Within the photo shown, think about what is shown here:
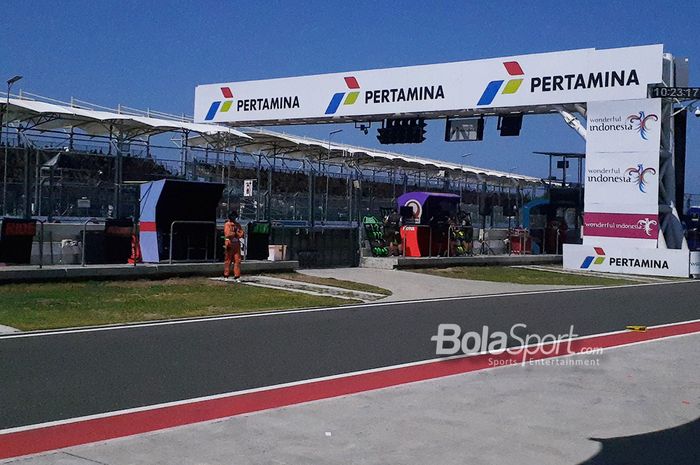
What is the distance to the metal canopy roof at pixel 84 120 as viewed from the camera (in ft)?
103

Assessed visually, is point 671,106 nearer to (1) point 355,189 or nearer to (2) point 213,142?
(1) point 355,189

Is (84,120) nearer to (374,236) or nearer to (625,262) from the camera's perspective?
(374,236)

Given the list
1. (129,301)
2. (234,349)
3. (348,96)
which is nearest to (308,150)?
(348,96)

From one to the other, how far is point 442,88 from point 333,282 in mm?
13215

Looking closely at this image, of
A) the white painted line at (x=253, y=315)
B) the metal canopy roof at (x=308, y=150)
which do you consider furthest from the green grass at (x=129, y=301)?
the metal canopy roof at (x=308, y=150)

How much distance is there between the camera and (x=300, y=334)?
1291 centimetres

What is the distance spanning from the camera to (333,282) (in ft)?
71.4

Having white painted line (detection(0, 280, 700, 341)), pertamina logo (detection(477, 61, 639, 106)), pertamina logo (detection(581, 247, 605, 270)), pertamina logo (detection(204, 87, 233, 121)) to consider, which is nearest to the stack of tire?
pertamina logo (detection(477, 61, 639, 106))

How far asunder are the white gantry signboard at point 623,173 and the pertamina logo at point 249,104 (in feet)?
42.9

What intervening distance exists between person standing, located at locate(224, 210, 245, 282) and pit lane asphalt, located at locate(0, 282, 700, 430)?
14.3 ft

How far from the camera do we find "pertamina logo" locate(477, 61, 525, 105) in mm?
30625

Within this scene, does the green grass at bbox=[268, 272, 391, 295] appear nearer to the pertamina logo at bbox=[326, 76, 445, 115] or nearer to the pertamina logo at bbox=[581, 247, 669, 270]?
the pertamina logo at bbox=[581, 247, 669, 270]

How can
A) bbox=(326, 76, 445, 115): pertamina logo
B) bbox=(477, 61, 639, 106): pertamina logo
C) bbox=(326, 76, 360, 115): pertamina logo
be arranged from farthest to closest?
bbox=(326, 76, 360, 115): pertamina logo
bbox=(326, 76, 445, 115): pertamina logo
bbox=(477, 61, 639, 106): pertamina logo

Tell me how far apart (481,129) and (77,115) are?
50.4 ft
